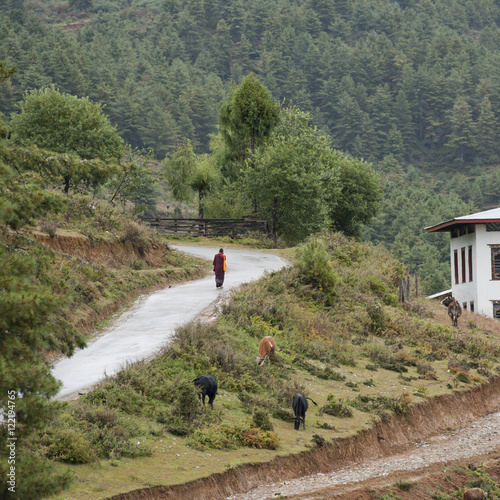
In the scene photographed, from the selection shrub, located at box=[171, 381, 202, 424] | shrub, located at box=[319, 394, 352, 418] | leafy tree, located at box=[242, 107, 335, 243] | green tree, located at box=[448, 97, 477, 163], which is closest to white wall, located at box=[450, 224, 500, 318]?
leafy tree, located at box=[242, 107, 335, 243]

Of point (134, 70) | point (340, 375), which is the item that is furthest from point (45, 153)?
point (134, 70)

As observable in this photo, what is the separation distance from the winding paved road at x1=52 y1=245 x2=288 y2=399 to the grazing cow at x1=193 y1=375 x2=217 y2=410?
1.76 meters

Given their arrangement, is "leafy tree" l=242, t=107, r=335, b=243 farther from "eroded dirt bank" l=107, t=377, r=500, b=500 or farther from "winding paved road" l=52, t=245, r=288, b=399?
"eroded dirt bank" l=107, t=377, r=500, b=500

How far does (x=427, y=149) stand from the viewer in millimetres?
152875

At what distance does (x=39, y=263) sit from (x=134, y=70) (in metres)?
146

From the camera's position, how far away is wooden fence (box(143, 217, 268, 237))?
155ft

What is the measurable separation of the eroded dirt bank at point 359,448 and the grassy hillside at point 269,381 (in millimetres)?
204

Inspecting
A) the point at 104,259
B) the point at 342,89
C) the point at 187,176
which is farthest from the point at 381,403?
the point at 342,89

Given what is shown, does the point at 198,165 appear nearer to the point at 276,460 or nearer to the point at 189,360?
the point at 189,360

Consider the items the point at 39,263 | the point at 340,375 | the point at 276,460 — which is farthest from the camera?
the point at 340,375

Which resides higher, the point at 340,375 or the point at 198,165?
the point at 198,165

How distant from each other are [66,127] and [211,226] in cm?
1211

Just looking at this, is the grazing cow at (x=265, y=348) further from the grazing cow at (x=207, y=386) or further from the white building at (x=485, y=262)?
the white building at (x=485, y=262)

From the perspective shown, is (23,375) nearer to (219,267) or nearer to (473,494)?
(473,494)
